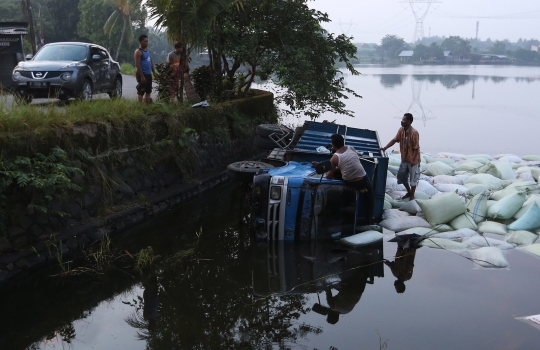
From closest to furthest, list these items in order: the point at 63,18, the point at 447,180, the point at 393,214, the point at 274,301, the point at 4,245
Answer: the point at 274,301 → the point at 4,245 → the point at 393,214 → the point at 447,180 → the point at 63,18

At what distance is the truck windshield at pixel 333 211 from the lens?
7.96 m

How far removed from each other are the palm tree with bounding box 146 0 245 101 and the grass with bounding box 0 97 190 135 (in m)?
1.96

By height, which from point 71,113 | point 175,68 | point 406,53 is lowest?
point 71,113

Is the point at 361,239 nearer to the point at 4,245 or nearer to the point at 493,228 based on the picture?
the point at 493,228

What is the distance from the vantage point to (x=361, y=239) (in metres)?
Answer: 8.25

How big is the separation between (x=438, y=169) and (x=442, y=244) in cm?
Result: 508

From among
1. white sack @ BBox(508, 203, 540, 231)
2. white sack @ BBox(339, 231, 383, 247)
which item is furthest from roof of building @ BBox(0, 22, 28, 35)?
white sack @ BBox(508, 203, 540, 231)

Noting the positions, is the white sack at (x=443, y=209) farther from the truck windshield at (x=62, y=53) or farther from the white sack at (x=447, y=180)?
the truck windshield at (x=62, y=53)

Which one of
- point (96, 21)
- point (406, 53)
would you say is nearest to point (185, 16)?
point (96, 21)

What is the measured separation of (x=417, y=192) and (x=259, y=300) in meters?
5.22

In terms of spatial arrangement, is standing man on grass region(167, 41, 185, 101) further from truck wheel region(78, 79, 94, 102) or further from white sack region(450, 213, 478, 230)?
white sack region(450, 213, 478, 230)

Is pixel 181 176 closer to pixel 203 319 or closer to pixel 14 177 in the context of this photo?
pixel 14 177

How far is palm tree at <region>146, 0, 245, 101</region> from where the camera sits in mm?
12242

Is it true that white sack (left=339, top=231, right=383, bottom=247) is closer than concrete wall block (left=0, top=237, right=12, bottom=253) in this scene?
No
